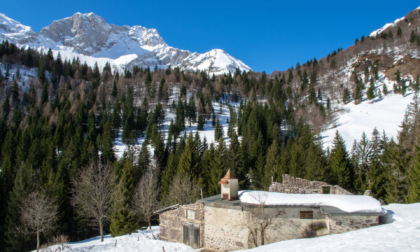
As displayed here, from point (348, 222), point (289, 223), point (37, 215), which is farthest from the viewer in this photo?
point (37, 215)

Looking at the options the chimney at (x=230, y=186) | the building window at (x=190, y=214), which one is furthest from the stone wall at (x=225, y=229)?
the building window at (x=190, y=214)

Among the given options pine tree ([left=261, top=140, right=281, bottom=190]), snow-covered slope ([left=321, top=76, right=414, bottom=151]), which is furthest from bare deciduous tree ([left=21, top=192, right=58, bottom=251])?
snow-covered slope ([left=321, top=76, right=414, bottom=151])

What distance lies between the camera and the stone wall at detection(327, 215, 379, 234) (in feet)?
41.9

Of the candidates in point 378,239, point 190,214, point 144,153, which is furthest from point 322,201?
point 144,153

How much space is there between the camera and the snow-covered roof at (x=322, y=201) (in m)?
13.1

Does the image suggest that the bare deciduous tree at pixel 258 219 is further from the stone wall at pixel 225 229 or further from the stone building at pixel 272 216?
the stone wall at pixel 225 229

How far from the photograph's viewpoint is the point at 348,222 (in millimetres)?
12992

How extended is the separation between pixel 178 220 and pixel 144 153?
27.9m

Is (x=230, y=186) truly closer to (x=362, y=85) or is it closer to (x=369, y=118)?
(x=369, y=118)

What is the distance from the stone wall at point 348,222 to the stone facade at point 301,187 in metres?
5.78

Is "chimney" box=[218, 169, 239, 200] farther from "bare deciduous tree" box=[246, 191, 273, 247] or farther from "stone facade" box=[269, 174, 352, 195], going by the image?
"stone facade" box=[269, 174, 352, 195]

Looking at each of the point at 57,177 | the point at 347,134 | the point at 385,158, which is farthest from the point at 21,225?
the point at 347,134

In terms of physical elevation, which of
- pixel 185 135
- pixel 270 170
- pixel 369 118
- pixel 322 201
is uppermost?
pixel 369 118

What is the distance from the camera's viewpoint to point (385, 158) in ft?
114
